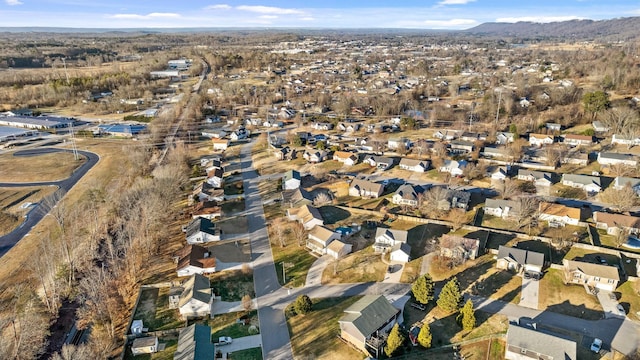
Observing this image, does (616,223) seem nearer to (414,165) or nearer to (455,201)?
(455,201)

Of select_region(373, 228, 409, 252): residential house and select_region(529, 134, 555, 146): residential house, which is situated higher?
select_region(529, 134, 555, 146): residential house

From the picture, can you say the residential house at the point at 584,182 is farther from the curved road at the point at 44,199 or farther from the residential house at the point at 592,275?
the curved road at the point at 44,199

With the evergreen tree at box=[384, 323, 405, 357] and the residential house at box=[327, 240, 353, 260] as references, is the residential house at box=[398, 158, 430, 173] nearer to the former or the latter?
the residential house at box=[327, 240, 353, 260]

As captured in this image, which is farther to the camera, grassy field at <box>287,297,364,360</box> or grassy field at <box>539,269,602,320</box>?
grassy field at <box>539,269,602,320</box>

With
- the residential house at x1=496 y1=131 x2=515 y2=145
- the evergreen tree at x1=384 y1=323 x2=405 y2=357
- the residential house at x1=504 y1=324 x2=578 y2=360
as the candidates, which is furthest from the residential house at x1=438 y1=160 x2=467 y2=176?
the evergreen tree at x1=384 y1=323 x2=405 y2=357

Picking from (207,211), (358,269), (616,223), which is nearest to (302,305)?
(358,269)

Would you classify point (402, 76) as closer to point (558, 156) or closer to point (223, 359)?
point (558, 156)

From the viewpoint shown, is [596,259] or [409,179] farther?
[409,179]

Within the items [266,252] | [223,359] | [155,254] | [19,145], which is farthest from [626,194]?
[19,145]

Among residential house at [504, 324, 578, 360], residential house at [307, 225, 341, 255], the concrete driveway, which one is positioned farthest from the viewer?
residential house at [307, 225, 341, 255]
